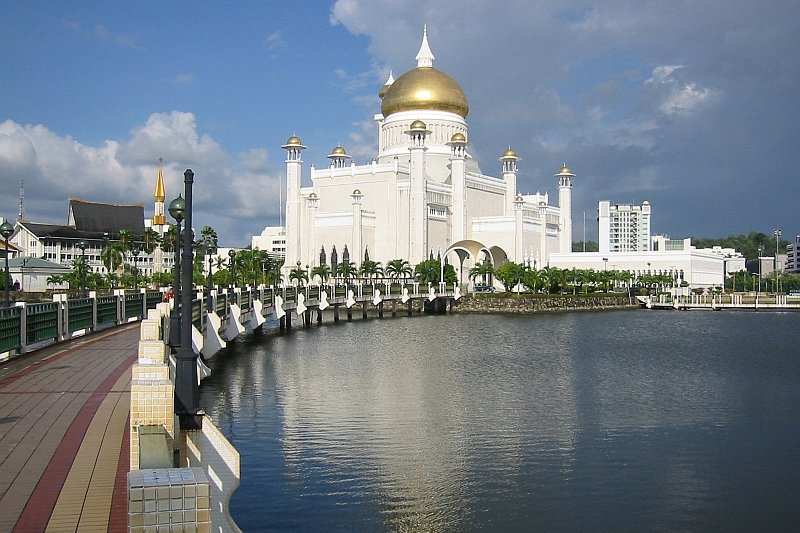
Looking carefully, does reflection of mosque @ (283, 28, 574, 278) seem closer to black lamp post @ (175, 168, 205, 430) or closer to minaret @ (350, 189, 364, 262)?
minaret @ (350, 189, 364, 262)

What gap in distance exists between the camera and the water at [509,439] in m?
12.8

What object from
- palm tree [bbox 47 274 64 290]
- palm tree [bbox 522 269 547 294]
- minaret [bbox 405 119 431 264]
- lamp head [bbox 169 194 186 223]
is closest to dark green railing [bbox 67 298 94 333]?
lamp head [bbox 169 194 186 223]

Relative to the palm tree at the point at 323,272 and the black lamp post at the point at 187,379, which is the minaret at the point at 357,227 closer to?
the palm tree at the point at 323,272

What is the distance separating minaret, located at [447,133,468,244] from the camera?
79.9 m

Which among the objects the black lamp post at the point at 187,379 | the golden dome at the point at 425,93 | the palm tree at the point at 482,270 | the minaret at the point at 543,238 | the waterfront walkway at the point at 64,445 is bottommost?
the waterfront walkway at the point at 64,445

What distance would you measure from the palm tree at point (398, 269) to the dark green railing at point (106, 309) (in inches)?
1835

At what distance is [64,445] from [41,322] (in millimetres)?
10755

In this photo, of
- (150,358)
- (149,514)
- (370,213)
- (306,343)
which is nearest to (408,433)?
(150,358)

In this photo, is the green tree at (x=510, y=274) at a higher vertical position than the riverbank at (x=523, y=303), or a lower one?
higher

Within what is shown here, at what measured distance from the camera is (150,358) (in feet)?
28.5

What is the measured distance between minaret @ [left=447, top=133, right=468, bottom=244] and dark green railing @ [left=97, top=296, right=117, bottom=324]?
56.1 m

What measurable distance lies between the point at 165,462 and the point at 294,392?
1787 centimetres

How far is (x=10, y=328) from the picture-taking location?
1648cm

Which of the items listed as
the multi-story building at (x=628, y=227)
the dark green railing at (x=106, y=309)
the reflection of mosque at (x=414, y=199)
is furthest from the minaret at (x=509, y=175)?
the multi-story building at (x=628, y=227)
